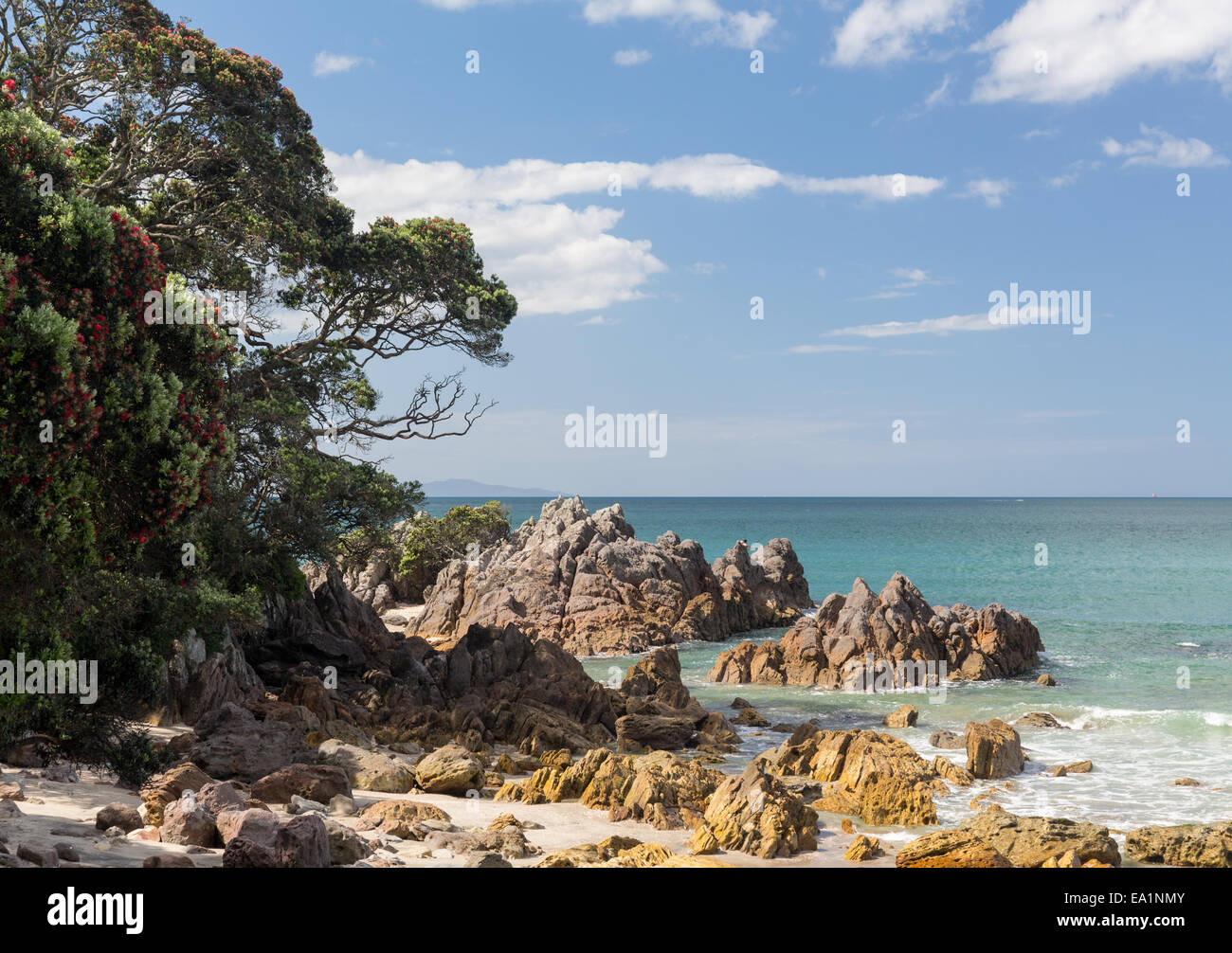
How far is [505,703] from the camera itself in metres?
24.5

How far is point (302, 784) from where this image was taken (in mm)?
15602

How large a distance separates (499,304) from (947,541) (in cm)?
10733

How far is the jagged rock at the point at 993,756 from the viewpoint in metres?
A: 20.9

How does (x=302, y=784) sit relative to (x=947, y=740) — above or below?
above

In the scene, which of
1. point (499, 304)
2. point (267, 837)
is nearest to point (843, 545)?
point (499, 304)

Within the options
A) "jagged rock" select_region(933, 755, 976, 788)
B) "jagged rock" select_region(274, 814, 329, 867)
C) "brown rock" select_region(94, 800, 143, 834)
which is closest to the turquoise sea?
"jagged rock" select_region(933, 755, 976, 788)

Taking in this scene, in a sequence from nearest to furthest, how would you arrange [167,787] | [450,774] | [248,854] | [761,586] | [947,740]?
[248,854] → [167,787] → [450,774] → [947,740] → [761,586]

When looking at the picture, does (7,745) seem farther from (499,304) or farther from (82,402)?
(499,304)

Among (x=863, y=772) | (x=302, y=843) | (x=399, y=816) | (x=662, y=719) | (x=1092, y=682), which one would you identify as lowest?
(x=1092, y=682)

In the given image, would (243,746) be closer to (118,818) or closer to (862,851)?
(118,818)

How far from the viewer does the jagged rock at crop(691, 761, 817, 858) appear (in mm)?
14812

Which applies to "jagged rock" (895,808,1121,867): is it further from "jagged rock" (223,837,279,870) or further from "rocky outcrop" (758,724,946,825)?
"jagged rock" (223,837,279,870)

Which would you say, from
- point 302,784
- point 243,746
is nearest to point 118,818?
point 302,784

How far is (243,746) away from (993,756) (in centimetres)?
1622
